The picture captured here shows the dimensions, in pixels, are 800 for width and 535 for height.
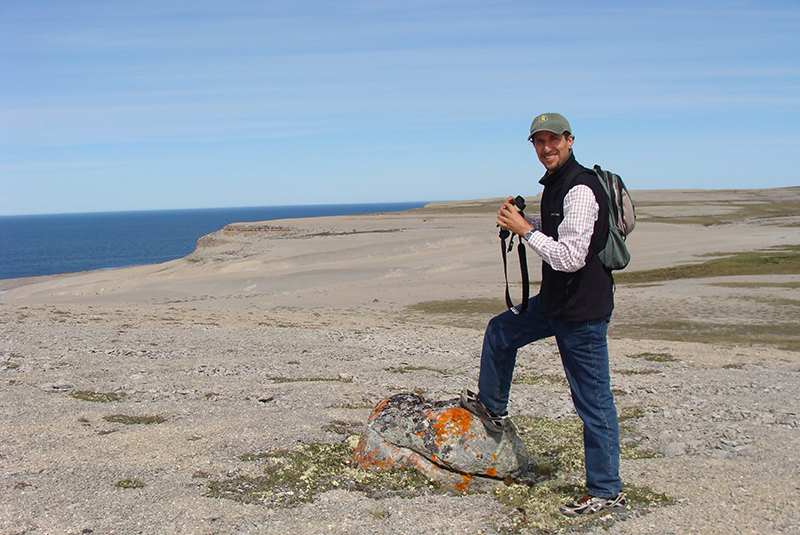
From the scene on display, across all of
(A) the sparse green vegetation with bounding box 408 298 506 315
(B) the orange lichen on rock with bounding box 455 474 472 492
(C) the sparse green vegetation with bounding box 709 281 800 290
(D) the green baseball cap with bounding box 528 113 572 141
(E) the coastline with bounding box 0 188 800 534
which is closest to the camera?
(D) the green baseball cap with bounding box 528 113 572 141

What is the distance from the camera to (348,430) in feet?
22.5

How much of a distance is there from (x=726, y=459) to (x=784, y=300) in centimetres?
1771

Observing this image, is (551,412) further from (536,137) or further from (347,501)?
(536,137)

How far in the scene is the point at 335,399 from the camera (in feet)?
27.6

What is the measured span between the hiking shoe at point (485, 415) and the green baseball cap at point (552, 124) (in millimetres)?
2430

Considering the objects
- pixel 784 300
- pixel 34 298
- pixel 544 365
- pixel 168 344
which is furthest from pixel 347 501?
pixel 34 298

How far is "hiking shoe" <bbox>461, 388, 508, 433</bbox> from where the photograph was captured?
5516mm

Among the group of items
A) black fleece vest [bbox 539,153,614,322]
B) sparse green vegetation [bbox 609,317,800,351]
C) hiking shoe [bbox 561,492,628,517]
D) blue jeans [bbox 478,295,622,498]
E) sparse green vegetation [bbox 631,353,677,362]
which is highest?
black fleece vest [bbox 539,153,614,322]

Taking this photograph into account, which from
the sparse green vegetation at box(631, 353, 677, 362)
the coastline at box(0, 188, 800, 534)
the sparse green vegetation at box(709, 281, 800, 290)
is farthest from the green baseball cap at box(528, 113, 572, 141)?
the sparse green vegetation at box(709, 281, 800, 290)

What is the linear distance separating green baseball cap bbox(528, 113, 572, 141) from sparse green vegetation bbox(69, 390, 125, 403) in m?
6.56

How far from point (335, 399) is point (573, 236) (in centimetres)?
492

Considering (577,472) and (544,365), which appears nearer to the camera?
(577,472)

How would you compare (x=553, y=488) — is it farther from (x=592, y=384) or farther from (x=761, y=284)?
(x=761, y=284)

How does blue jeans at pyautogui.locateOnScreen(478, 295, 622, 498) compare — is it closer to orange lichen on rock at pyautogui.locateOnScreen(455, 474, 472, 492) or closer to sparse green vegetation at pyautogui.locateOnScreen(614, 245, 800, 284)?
orange lichen on rock at pyautogui.locateOnScreen(455, 474, 472, 492)
